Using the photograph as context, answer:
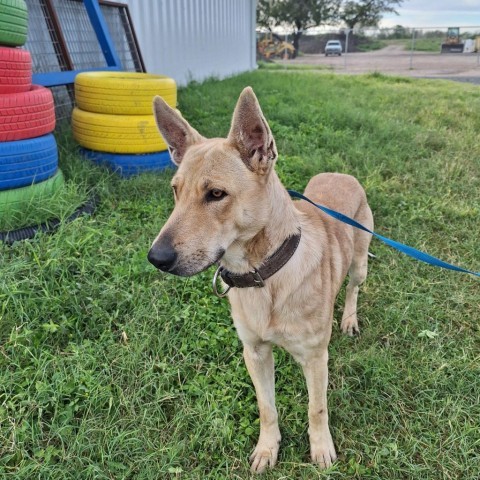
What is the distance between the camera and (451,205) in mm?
4922

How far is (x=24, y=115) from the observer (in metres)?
3.73

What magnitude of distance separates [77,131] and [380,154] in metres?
4.05

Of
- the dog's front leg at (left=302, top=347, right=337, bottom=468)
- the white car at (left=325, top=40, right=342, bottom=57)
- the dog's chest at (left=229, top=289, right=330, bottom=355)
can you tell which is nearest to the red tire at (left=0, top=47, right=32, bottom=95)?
the dog's chest at (left=229, top=289, right=330, bottom=355)

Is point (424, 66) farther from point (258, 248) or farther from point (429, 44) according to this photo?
point (258, 248)

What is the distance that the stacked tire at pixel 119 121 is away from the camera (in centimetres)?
489

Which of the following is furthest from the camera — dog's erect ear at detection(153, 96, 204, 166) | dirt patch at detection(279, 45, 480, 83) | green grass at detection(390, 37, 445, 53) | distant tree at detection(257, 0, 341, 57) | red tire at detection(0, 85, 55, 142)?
distant tree at detection(257, 0, 341, 57)

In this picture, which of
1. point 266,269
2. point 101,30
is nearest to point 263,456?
point 266,269

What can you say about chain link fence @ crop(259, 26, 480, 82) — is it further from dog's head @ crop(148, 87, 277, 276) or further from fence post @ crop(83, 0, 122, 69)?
dog's head @ crop(148, 87, 277, 276)

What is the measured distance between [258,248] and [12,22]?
3282mm

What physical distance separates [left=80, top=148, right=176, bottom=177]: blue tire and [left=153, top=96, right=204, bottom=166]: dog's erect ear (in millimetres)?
2867

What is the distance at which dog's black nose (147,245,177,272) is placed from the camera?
1800 millimetres

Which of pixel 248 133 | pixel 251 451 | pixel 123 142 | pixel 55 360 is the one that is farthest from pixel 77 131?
pixel 251 451

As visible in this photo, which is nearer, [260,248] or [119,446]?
[260,248]

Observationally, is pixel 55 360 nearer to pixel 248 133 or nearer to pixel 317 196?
pixel 248 133
